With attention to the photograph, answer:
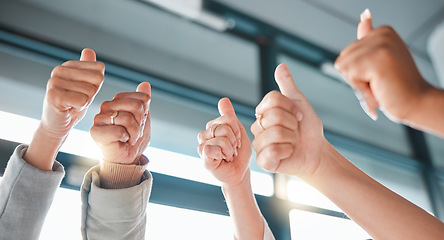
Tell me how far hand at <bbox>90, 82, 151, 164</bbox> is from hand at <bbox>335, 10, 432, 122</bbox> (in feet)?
1.43

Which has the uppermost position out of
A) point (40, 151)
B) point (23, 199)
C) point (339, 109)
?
point (339, 109)

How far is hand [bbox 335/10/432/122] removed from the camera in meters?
0.52

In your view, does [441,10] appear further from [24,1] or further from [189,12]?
[24,1]

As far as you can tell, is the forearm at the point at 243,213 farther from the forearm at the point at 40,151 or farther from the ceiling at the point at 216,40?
the ceiling at the point at 216,40

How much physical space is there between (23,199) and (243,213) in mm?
510

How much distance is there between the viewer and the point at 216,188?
1.50m

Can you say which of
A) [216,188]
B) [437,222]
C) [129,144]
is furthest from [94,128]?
[216,188]

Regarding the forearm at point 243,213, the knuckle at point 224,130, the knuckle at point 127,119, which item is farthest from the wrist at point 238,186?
the knuckle at point 127,119

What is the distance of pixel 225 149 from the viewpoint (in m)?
0.79

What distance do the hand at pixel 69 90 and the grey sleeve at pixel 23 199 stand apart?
109 mm

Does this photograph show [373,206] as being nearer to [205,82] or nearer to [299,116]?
[299,116]

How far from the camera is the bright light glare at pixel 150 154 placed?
4.04ft

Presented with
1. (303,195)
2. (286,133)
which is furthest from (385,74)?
(303,195)

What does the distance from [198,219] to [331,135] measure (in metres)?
1.03
